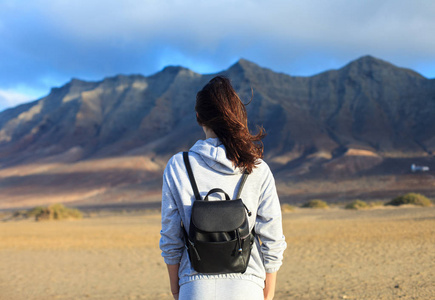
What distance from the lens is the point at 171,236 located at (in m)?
2.25

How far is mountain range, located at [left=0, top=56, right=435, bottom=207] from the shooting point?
206 ft

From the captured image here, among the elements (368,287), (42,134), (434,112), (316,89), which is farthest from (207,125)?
(42,134)

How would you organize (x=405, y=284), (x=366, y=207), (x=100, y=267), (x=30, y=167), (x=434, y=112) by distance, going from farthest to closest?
(x=30, y=167), (x=434, y=112), (x=366, y=207), (x=100, y=267), (x=405, y=284)

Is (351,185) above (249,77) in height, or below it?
below

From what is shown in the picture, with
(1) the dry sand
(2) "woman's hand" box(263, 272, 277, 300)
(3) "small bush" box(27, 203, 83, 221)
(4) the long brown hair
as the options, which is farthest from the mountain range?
(4) the long brown hair

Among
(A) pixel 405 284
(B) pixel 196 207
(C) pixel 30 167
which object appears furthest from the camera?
(C) pixel 30 167

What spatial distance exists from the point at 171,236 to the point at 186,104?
3339 inches

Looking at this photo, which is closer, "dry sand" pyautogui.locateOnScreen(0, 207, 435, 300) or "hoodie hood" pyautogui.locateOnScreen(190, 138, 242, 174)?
"hoodie hood" pyautogui.locateOnScreen(190, 138, 242, 174)

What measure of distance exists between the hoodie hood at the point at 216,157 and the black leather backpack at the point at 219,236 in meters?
0.16

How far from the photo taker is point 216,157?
7.09ft

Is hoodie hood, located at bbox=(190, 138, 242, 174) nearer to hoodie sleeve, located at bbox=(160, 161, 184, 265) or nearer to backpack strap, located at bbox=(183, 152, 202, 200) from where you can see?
backpack strap, located at bbox=(183, 152, 202, 200)

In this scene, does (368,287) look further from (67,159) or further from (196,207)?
(67,159)

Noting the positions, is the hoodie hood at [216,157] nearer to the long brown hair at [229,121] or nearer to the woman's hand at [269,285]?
the long brown hair at [229,121]

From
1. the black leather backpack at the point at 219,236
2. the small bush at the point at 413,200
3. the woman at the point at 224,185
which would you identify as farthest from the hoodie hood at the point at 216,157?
the small bush at the point at 413,200
